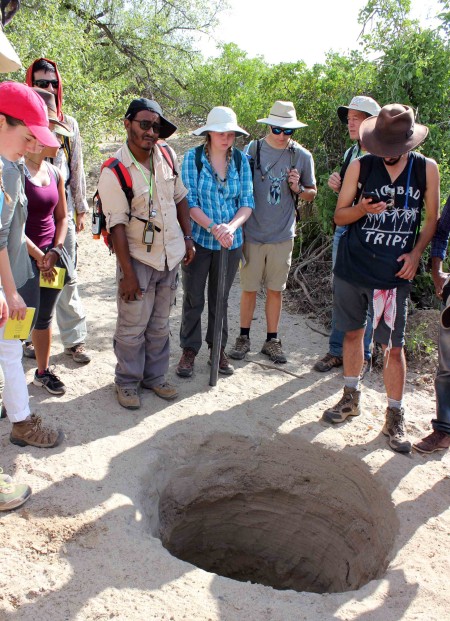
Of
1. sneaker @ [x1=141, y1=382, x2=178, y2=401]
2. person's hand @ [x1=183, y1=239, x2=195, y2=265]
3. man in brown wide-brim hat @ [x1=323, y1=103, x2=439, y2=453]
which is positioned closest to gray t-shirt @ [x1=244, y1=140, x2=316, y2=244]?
person's hand @ [x1=183, y1=239, x2=195, y2=265]

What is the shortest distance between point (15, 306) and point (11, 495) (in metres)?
1.09

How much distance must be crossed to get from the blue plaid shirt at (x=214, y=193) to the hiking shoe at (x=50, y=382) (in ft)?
5.10

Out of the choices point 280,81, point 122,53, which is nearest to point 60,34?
point 280,81

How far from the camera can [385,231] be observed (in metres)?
3.96

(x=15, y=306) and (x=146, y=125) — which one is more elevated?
(x=146, y=125)

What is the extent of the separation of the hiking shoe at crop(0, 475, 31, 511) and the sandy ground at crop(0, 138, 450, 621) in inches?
2.6

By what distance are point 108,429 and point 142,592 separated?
1.49 metres

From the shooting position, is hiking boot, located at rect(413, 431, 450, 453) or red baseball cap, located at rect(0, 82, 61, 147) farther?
hiking boot, located at rect(413, 431, 450, 453)

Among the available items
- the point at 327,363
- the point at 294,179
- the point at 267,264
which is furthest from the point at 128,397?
the point at 294,179

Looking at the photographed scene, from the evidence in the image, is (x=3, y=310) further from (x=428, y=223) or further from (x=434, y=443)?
(x=434, y=443)

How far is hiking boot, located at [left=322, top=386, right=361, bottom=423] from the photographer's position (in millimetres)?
4516

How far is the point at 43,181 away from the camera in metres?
3.93

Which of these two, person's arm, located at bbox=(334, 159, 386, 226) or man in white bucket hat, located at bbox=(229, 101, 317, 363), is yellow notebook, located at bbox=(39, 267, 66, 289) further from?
person's arm, located at bbox=(334, 159, 386, 226)

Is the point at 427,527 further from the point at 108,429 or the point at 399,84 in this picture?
the point at 399,84
